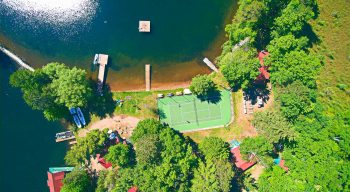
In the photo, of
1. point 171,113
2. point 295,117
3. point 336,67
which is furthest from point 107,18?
point 336,67

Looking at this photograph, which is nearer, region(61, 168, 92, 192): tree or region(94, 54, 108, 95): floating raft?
region(61, 168, 92, 192): tree

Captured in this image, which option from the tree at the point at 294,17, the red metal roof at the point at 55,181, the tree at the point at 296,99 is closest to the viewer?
the tree at the point at 294,17

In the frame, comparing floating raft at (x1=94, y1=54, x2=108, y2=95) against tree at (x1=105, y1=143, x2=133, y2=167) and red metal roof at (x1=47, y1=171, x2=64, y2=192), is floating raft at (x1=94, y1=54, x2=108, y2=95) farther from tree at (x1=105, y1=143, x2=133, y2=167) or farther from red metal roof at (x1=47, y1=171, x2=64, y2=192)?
red metal roof at (x1=47, y1=171, x2=64, y2=192)

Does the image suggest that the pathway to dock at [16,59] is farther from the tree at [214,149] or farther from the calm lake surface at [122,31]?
the tree at [214,149]

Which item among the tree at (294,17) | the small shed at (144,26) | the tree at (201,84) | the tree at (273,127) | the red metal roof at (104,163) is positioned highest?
the small shed at (144,26)

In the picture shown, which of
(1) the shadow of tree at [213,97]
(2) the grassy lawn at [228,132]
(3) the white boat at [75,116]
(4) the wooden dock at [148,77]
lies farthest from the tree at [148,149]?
(3) the white boat at [75,116]

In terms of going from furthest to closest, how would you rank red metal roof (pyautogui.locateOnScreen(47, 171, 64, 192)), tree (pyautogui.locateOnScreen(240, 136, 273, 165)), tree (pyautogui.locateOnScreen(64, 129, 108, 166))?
red metal roof (pyautogui.locateOnScreen(47, 171, 64, 192)) < tree (pyautogui.locateOnScreen(64, 129, 108, 166)) < tree (pyautogui.locateOnScreen(240, 136, 273, 165))

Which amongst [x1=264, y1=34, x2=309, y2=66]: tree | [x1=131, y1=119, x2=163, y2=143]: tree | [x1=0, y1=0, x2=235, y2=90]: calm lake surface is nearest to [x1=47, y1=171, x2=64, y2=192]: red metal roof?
[x1=131, y1=119, x2=163, y2=143]: tree
